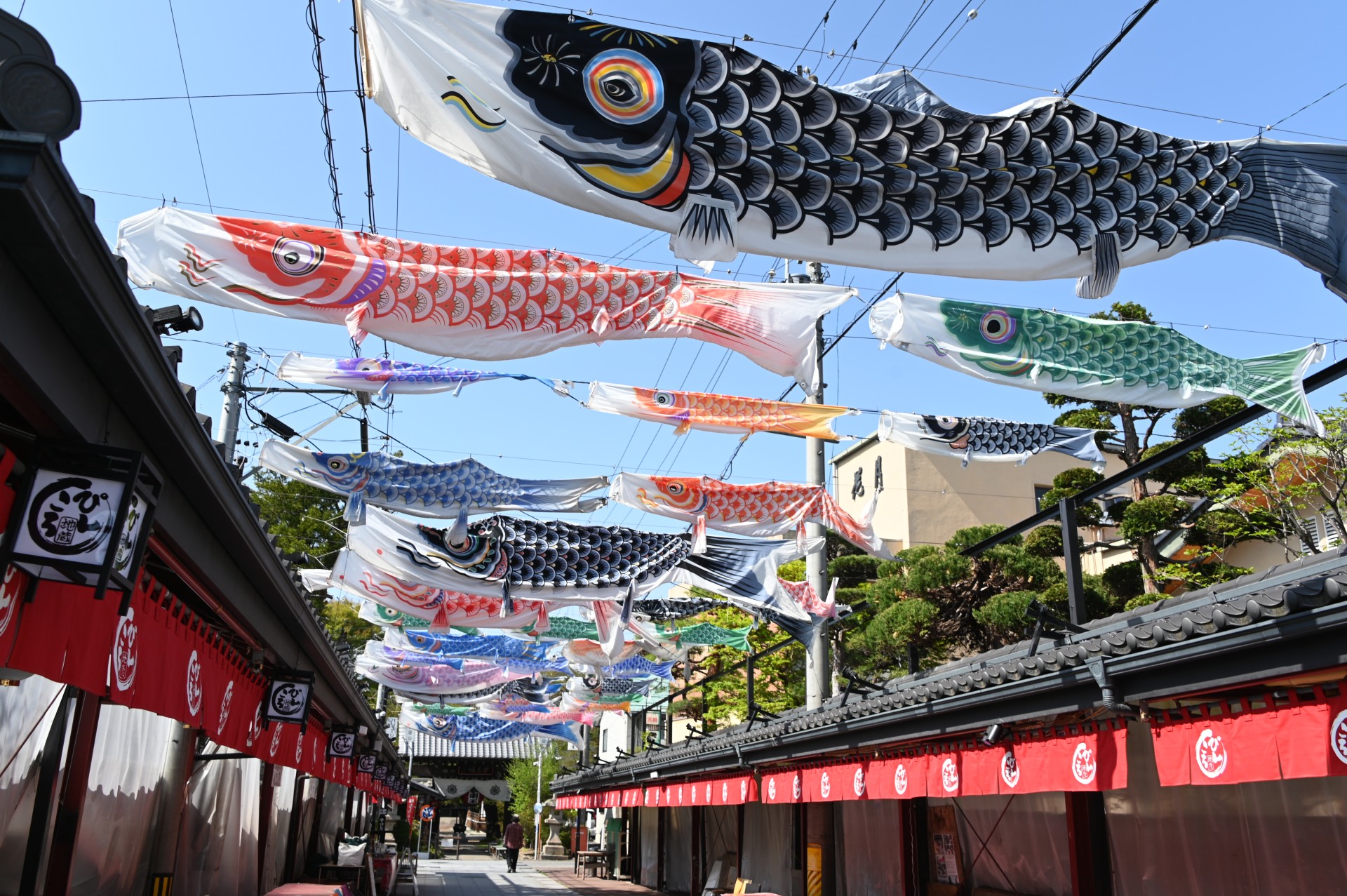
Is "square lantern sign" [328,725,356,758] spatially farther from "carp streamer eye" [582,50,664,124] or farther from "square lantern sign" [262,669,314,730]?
"carp streamer eye" [582,50,664,124]

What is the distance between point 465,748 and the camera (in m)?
48.8

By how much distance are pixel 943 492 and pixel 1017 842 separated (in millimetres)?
25300

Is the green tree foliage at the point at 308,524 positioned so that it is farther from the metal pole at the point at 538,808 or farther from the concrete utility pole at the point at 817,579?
the concrete utility pole at the point at 817,579

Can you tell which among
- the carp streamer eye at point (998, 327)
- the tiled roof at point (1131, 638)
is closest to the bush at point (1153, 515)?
the tiled roof at point (1131, 638)

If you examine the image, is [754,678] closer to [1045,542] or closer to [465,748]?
[1045,542]

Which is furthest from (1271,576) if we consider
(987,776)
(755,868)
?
(755,868)

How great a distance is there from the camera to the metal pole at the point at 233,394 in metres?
12.4

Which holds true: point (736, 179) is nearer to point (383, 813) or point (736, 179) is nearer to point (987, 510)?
point (987, 510)

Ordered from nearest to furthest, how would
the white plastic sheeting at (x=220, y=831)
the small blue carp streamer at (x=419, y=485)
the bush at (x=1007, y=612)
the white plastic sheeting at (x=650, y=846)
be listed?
1. the white plastic sheeting at (x=220, y=831)
2. the small blue carp streamer at (x=419, y=485)
3. the bush at (x=1007, y=612)
4. the white plastic sheeting at (x=650, y=846)

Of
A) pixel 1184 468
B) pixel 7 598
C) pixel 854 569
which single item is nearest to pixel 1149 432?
pixel 1184 468

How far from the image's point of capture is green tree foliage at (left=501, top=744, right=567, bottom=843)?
44188mm

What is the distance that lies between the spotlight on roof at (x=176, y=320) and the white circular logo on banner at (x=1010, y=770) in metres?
6.85

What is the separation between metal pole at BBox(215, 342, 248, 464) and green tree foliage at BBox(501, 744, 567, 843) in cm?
3376

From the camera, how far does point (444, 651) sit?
2245cm
